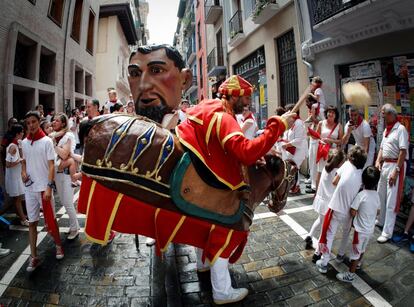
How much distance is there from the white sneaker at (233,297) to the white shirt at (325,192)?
1.61 m

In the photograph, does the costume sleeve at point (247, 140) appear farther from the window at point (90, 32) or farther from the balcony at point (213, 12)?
the balcony at point (213, 12)

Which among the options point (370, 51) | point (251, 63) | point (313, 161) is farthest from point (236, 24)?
point (313, 161)

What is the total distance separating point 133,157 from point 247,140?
2.97 ft

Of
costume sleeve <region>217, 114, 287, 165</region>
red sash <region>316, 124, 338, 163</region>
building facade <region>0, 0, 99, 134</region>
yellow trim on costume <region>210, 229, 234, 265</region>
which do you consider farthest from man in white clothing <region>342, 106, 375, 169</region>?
building facade <region>0, 0, 99, 134</region>

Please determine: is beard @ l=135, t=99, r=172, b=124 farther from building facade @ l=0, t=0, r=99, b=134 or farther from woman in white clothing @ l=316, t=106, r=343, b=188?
building facade @ l=0, t=0, r=99, b=134

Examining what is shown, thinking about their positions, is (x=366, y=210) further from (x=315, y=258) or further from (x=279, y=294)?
(x=279, y=294)

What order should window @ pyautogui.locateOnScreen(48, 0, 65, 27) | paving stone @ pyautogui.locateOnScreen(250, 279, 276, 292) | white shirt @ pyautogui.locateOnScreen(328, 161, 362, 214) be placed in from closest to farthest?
1. paving stone @ pyautogui.locateOnScreen(250, 279, 276, 292)
2. white shirt @ pyautogui.locateOnScreen(328, 161, 362, 214)
3. window @ pyautogui.locateOnScreen(48, 0, 65, 27)

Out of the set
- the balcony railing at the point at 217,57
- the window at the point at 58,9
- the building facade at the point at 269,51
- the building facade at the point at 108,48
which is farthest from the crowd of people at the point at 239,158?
the building facade at the point at 108,48

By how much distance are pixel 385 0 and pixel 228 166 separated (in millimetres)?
4367

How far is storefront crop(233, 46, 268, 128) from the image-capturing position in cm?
1185

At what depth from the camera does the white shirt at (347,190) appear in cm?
344

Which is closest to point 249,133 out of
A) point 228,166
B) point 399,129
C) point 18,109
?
point 399,129

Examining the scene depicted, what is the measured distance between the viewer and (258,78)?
494 inches

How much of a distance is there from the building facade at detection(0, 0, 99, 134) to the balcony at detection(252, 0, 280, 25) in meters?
6.92
